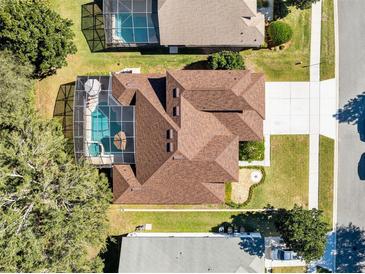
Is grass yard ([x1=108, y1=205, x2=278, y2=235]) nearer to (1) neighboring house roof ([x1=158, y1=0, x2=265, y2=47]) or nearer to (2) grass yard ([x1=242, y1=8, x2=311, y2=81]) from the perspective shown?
(2) grass yard ([x1=242, y1=8, x2=311, y2=81])

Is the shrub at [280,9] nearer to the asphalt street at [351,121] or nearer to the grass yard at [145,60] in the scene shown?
the grass yard at [145,60]

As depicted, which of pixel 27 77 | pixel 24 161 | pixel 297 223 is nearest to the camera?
pixel 24 161

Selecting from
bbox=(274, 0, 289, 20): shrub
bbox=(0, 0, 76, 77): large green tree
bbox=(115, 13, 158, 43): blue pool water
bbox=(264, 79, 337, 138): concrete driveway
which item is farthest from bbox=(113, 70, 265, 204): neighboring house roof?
bbox=(274, 0, 289, 20): shrub

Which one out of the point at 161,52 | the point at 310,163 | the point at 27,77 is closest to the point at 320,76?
the point at 310,163

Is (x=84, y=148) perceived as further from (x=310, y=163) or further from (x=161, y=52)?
(x=310, y=163)

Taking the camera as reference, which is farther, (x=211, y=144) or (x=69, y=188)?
(x=211, y=144)

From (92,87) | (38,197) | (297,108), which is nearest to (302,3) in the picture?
(297,108)
